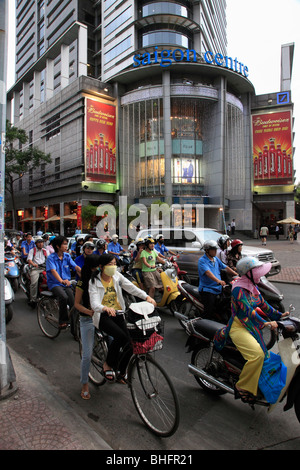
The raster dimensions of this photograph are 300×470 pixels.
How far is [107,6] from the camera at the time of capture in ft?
140

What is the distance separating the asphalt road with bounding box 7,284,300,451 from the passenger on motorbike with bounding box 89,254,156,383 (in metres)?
0.41

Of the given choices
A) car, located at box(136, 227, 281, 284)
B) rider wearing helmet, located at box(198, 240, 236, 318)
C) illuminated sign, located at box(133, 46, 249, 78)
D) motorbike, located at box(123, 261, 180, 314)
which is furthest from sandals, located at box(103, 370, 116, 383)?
illuminated sign, located at box(133, 46, 249, 78)

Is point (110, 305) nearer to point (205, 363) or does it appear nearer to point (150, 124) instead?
point (205, 363)

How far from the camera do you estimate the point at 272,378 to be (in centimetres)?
263

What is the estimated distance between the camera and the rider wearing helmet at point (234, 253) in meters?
6.22

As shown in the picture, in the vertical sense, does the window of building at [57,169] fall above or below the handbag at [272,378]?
above

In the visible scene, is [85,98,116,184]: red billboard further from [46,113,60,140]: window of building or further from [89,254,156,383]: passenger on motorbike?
[89,254,156,383]: passenger on motorbike

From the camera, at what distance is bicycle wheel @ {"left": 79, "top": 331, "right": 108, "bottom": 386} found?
11.5ft

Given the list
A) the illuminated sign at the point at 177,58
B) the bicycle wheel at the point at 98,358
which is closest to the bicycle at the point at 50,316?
the bicycle wheel at the point at 98,358

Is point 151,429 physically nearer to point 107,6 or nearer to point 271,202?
point 271,202

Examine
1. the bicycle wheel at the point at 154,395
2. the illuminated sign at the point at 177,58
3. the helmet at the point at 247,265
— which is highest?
the illuminated sign at the point at 177,58

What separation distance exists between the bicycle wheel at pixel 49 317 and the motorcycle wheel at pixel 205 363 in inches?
112

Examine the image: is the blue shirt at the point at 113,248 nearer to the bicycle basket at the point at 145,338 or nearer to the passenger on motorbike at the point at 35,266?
the passenger on motorbike at the point at 35,266

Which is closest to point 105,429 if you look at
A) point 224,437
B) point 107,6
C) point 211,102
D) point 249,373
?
point 224,437
